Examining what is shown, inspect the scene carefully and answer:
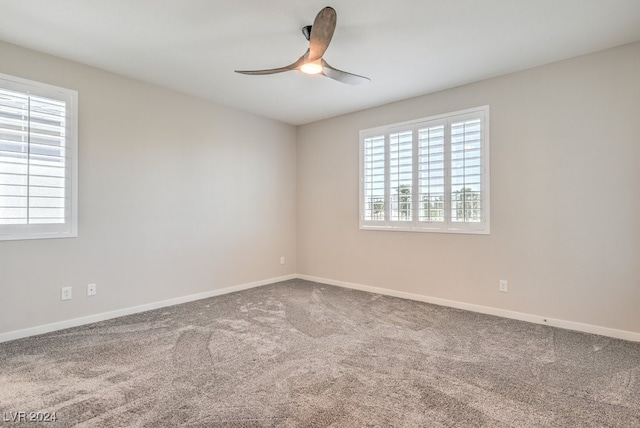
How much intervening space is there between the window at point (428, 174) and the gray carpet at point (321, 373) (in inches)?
45.9

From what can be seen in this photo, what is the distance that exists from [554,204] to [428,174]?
4.33 feet

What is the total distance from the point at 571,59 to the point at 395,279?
301cm

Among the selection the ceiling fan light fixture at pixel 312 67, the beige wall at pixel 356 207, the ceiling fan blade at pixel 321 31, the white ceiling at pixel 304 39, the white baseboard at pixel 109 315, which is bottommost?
the white baseboard at pixel 109 315

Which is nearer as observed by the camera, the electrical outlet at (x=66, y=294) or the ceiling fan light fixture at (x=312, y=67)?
the ceiling fan light fixture at (x=312, y=67)

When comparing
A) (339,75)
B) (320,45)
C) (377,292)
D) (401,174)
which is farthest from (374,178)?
(320,45)

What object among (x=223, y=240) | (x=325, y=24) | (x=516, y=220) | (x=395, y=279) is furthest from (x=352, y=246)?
(x=325, y=24)

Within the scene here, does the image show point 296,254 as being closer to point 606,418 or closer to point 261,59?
point 261,59

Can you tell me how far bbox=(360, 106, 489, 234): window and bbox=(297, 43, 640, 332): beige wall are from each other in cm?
13

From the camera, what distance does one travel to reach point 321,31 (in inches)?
86.6

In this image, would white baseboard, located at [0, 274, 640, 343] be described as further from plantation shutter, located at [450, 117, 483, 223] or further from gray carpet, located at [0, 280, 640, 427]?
A: plantation shutter, located at [450, 117, 483, 223]

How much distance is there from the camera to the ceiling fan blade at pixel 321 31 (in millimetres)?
2068

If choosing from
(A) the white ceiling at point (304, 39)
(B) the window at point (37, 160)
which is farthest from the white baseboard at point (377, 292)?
(A) the white ceiling at point (304, 39)

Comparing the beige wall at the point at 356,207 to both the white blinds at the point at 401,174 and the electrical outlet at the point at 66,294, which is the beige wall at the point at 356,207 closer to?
the electrical outlet at the point at 66,294

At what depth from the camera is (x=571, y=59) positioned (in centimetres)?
315
